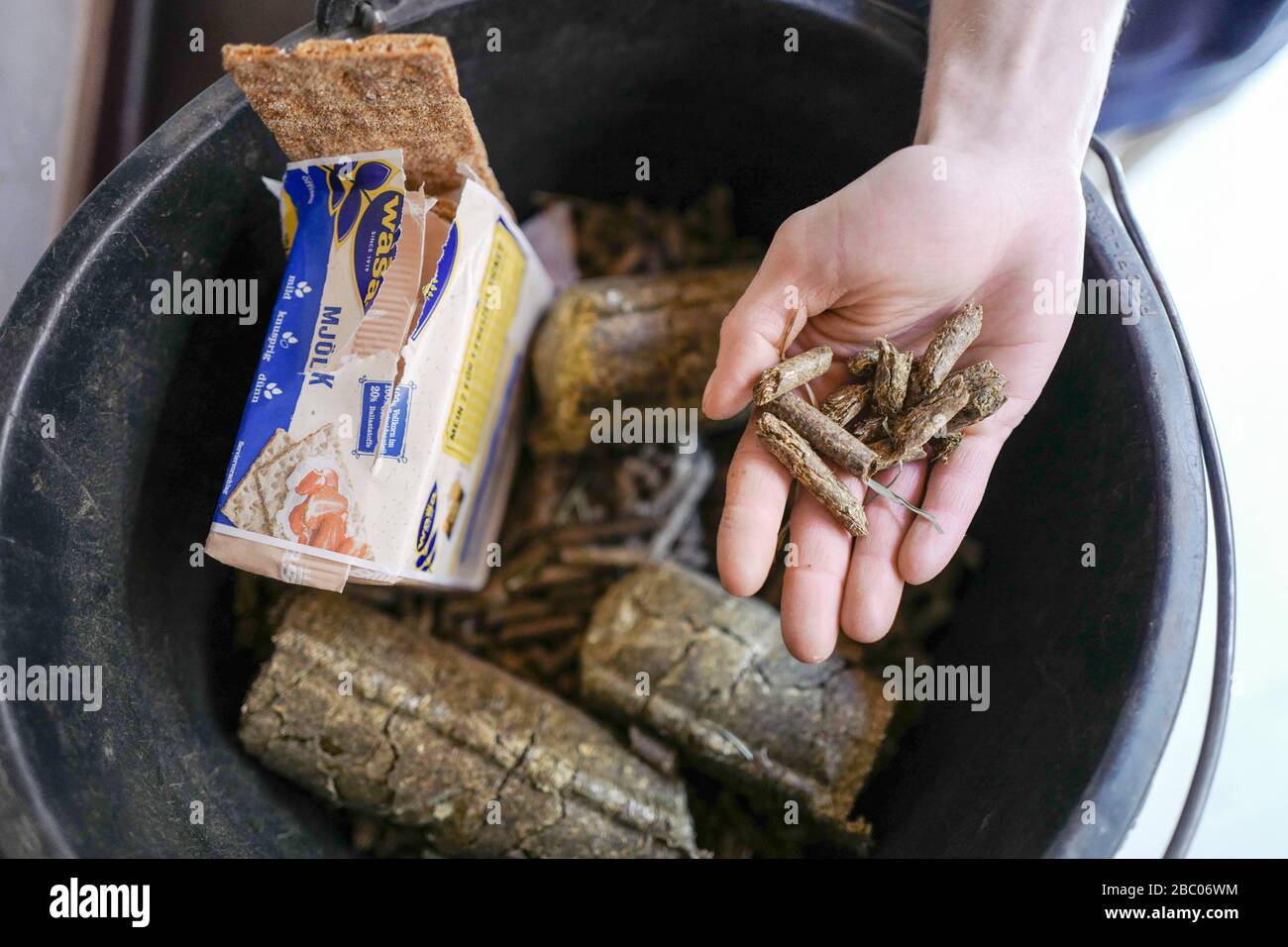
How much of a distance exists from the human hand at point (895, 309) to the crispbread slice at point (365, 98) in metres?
0.53

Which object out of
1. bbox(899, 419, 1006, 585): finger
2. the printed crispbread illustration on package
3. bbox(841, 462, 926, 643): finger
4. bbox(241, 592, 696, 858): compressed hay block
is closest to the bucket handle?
bbox(899, 419, 1006, 585): finger

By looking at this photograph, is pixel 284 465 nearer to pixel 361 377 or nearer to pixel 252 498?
pixel 252 498

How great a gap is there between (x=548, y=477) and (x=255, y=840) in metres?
0.91

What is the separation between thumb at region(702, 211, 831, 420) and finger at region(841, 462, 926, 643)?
12.0 inches

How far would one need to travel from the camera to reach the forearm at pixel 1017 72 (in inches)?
55.2

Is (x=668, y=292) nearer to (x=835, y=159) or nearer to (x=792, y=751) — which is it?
(x=835, y=159)

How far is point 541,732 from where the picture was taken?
153 centimetres

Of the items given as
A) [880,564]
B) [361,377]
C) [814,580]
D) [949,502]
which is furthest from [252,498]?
[949,502]

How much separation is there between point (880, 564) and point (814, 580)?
12 cm

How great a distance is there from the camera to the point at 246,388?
5.10 ft

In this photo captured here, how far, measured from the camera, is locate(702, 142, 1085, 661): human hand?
1.35 m

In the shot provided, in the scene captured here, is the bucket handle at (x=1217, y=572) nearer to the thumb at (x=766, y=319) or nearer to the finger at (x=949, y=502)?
the finger at (x=949, y=502)

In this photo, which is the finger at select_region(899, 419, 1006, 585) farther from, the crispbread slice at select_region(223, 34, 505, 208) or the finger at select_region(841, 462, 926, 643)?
the crispbread slice at select_region(223, 34, 505, 208)
